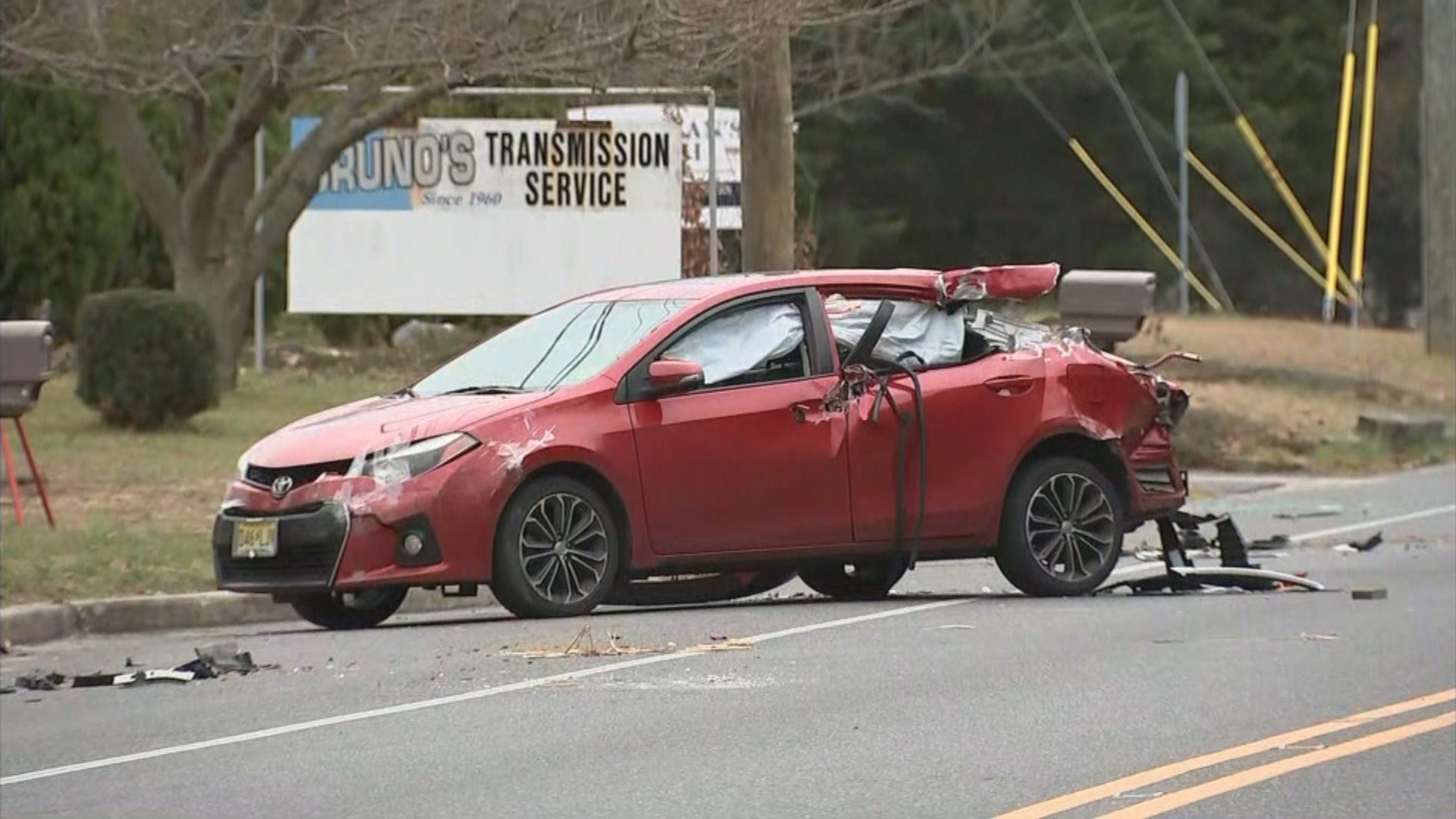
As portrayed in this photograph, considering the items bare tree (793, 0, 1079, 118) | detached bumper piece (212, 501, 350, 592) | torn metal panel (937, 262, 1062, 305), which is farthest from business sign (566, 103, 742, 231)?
detached bumper piece (212, 501, 350, 592)

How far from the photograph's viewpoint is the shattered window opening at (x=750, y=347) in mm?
12156

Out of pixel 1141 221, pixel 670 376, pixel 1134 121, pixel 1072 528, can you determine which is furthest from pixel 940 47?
pixel 670 376

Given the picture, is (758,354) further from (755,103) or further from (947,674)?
(755,103)

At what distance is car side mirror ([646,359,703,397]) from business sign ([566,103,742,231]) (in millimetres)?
11172

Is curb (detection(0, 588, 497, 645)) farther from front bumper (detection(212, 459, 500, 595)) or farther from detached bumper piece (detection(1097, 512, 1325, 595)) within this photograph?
detached bumper piece (detection(1097, 512, 1325, 595))

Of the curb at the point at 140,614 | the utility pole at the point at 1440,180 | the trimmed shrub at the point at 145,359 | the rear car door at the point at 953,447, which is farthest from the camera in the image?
the utility pole at the point at 1440,180

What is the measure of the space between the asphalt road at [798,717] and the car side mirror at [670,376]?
1121 millimetres

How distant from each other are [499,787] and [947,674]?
263 centimetres

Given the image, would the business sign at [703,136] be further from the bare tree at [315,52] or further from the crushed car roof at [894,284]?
the crushed car roof at [894,284]

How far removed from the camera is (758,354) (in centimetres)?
1228

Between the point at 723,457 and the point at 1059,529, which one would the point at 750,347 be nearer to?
the point at 723,457

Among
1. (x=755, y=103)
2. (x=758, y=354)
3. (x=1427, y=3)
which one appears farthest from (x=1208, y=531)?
(x=1427, y=3)

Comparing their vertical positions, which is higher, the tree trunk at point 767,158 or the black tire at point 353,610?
the tree trunk at point 767,158

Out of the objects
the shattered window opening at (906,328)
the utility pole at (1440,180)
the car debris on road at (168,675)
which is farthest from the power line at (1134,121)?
the car debris on road at (168,675)
